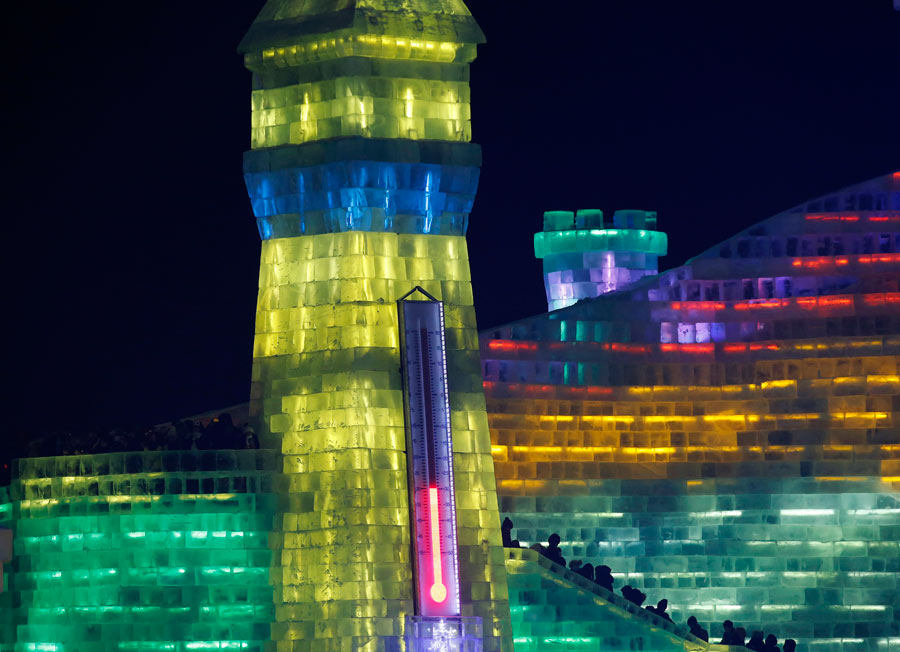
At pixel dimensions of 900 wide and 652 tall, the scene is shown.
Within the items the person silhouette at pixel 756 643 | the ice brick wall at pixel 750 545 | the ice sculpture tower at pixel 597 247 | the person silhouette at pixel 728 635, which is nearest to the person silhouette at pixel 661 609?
the person silhouette at pixel 728 635

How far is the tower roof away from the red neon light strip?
10.2 m

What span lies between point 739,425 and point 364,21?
23.1 m

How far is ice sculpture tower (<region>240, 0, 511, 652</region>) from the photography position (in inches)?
2904

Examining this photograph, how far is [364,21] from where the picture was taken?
2923 inches

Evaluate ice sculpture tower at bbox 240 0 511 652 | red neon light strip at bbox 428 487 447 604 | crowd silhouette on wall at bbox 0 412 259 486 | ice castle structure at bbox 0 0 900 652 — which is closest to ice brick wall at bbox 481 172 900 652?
ice castle structure at bbox 0 0 900 652

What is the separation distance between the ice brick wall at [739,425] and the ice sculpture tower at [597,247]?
10204 mm

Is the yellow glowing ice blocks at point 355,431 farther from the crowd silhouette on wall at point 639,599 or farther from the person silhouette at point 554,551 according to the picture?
the person silhouette at point 554,551

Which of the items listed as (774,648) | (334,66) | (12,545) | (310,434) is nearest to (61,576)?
(12,545)

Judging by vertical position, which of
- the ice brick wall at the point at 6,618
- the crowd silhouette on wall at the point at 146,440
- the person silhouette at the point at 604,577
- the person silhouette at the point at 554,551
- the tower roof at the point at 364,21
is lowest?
the ice brick wall at the point at 6,618

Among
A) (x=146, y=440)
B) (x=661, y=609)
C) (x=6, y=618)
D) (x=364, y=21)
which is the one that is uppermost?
(x=364, y=21)

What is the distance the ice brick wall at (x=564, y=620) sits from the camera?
78.9 m

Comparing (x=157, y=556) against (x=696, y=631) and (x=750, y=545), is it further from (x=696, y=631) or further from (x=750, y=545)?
(x=750, y=545)

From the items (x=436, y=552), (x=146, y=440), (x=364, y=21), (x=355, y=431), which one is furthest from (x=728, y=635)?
(x=364, y=21)

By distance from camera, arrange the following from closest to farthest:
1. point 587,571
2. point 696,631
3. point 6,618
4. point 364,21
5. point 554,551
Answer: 1. point 364,21
2. point 6,618
3. point 696,631
4. point 587,571
5. point 554,551
